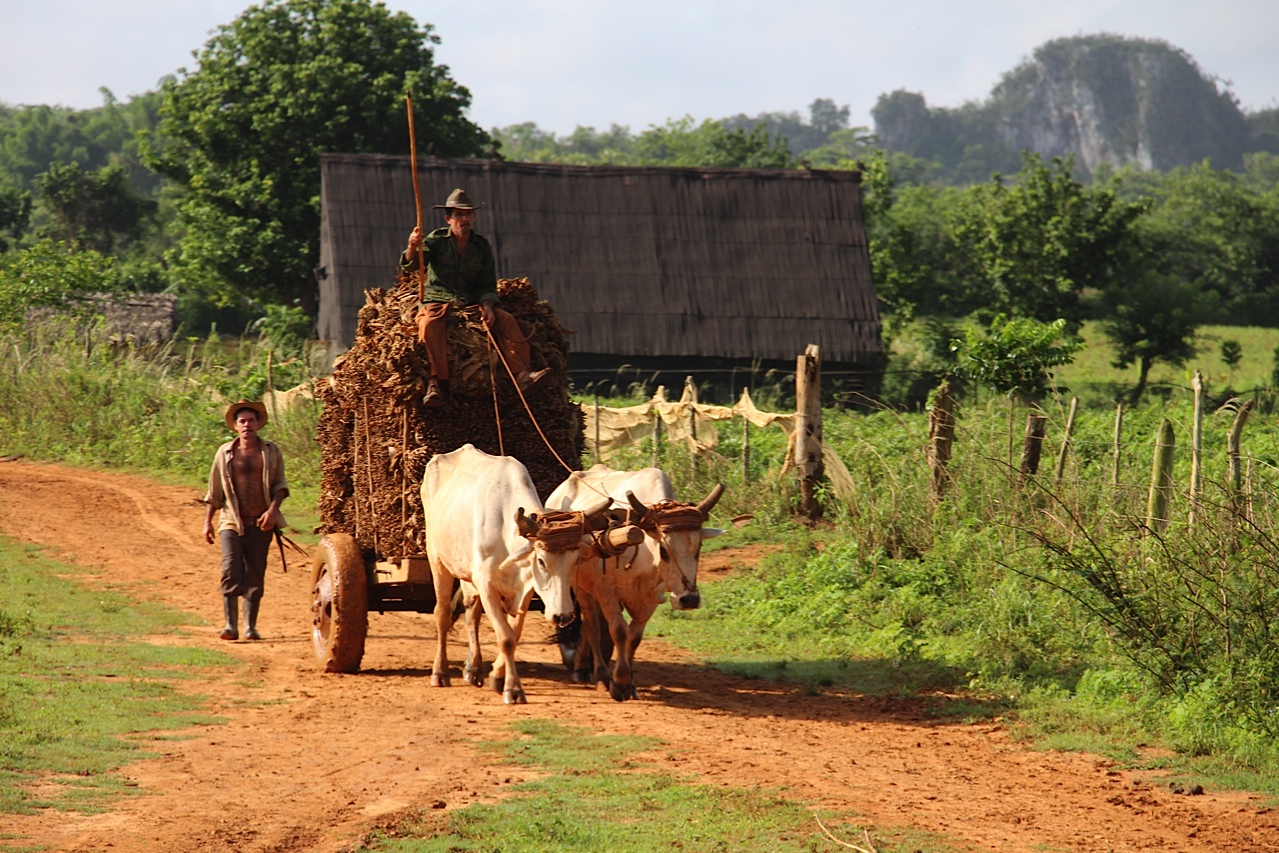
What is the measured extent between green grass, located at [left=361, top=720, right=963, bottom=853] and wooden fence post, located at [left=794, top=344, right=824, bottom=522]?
23.2ft

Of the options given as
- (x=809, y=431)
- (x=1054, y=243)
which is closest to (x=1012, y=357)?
(x=809, y=431)

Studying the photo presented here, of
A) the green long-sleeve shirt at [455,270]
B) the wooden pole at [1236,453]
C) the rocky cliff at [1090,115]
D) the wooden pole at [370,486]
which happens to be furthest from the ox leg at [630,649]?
the rocky cliff at [1090,115]

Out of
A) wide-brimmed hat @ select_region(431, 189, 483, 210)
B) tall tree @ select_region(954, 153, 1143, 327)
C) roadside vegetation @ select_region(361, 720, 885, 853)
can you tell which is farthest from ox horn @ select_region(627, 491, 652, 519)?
tall tree @ select_region(954, 153, 1143, 327)

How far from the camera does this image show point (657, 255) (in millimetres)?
25438

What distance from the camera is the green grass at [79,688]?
22.4ft

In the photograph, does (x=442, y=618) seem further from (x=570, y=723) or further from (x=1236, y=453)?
(x=1236, y=453)

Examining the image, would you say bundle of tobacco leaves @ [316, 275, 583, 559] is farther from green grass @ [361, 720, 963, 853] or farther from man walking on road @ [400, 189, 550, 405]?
green grass @ [361, 720, 963, 853]

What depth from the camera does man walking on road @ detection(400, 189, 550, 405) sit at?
9484mm

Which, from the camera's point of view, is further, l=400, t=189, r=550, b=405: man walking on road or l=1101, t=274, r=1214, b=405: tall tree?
l=1101, t=274, r=1214, b=405: tall tree

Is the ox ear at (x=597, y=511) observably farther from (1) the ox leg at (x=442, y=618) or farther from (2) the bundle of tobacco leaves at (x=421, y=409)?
(1) the ox leg at (x=442, y=618)

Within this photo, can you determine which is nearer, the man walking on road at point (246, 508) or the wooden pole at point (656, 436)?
the man walking on road at point (246, 508)

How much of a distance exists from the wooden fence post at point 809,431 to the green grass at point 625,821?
7063 millimetres

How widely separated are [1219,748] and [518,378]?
4943mm

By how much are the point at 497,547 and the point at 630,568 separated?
0.88 meters
